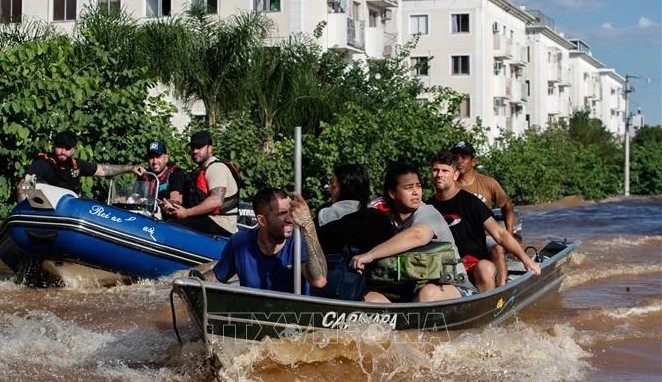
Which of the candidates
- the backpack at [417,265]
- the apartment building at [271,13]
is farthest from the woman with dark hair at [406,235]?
the apartment building at [271,13]

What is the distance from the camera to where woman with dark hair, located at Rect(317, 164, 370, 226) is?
819cm

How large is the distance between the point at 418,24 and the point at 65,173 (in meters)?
47.2

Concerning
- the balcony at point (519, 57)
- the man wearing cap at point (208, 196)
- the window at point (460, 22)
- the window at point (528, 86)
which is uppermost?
the window at point (460, 22)

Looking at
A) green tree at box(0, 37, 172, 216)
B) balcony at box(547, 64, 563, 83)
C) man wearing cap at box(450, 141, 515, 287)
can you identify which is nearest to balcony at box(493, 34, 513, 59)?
balcony at box(547, 64, 563, 83)

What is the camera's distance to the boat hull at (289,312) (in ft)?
22.8

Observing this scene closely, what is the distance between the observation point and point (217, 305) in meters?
7.03

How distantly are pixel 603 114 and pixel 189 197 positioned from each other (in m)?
92.2

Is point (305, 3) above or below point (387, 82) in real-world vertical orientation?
above

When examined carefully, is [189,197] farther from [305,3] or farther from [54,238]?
[305,3]

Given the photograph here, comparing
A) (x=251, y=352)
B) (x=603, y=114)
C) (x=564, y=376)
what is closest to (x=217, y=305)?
(x=251, y=352)

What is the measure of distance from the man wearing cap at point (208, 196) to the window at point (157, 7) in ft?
86.7

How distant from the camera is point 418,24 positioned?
58.6 m

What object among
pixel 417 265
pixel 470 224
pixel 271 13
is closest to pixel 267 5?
pixel 271 13

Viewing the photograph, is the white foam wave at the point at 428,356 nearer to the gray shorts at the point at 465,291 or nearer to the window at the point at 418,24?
the gray shorts at the point at 465,291
